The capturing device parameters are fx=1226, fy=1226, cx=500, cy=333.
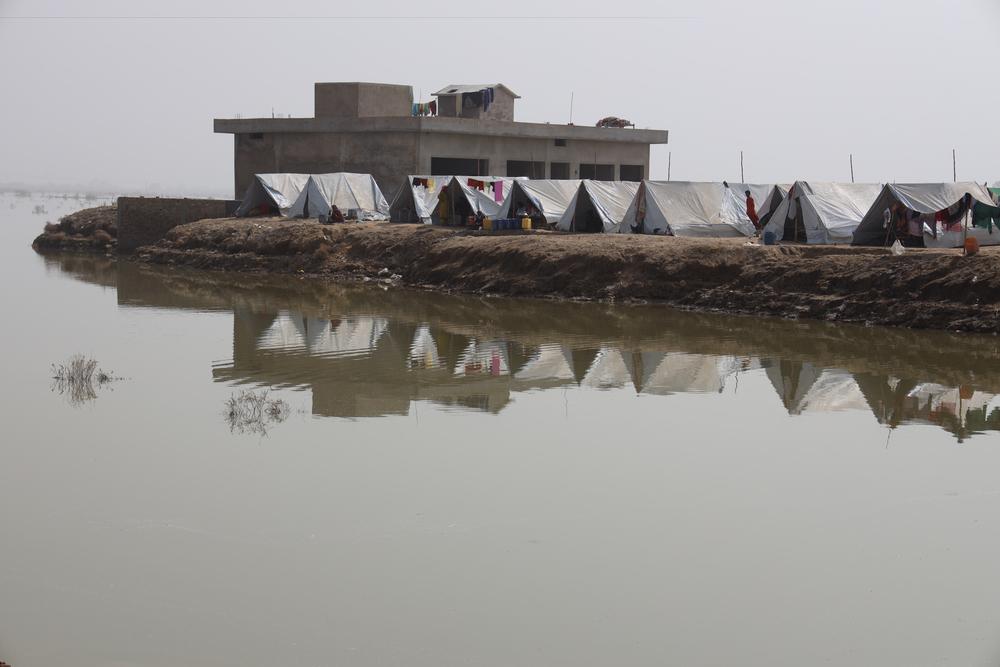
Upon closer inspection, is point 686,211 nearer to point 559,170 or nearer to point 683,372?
point 683,372

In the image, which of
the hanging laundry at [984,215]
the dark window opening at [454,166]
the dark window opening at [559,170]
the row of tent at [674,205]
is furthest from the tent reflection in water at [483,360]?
the dark window opening at [559,170]

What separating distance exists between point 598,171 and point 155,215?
41.4ft

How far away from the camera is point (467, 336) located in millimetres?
17500

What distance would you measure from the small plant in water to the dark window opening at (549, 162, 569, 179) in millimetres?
22627

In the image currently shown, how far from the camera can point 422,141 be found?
104 ft

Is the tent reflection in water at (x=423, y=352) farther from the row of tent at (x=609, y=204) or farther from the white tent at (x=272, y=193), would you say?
the white tent at (x=272, y=193)

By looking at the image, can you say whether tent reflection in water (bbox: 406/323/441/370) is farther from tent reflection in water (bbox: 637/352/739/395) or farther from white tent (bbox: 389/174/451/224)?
white tent (bbox: 389/174/451/224)

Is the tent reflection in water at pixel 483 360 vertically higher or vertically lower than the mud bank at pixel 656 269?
lower

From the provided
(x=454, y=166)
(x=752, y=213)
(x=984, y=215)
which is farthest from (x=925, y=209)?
(x=454, y=166)

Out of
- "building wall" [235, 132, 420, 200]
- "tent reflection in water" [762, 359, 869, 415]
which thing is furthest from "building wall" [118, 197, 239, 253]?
"tent reflection in water" [762, 359, 869, 415]

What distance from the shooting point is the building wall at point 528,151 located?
32.1 meters

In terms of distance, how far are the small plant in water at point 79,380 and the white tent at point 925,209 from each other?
14182mm

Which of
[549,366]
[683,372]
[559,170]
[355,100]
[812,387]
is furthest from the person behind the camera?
[559,170]

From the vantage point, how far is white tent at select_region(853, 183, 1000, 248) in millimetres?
21188
